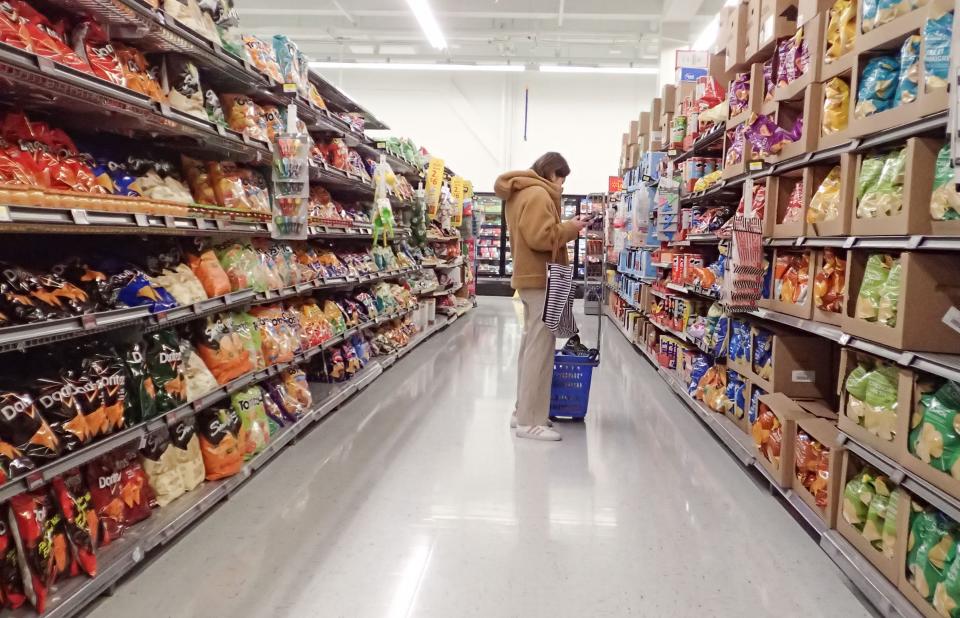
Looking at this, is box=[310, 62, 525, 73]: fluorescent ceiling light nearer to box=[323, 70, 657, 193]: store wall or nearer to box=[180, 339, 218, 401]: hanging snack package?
box=[323, 70, 657, 193]: store wall

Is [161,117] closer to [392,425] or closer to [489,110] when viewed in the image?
[392,425]

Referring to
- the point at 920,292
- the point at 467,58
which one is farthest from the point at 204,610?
the point at 467,58

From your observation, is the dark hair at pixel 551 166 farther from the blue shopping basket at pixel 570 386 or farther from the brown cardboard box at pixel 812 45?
the brown cardboard box at pixel 812 45

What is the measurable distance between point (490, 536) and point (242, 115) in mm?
2355

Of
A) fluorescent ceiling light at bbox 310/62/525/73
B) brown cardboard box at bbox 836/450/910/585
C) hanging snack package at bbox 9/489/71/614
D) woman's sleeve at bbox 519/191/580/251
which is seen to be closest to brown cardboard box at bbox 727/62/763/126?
woman's sleeve at bbox 519/191/580/251

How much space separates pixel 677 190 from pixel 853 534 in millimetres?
3606

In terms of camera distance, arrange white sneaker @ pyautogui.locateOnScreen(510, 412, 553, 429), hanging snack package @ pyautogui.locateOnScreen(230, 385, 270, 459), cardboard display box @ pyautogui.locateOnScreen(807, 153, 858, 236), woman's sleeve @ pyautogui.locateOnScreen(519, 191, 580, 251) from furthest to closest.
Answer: white sneaker @ pyautogui.locateOnScreen(510, 412, 553, 429), woman's sleeve @ pyautogui.locateOnScreen(519, 191, 580, 251), hanging snack package @ pyautogui.locateOnScreen(230, 385, 270, 459), cardboard display box @ pyautogui.locateOnScreen(807, 153, 858, 236)

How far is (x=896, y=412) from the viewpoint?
2102 millimetres

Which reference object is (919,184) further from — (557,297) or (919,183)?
(557,297)

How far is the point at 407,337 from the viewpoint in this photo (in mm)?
6574

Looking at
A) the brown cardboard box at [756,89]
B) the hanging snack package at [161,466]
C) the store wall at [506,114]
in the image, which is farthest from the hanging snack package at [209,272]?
the store wall at [506,114]

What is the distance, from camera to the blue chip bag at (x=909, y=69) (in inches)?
82.7

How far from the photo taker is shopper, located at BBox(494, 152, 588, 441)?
151 inches

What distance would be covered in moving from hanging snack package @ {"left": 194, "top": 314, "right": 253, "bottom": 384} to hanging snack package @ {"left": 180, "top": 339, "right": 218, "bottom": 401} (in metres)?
0.06
